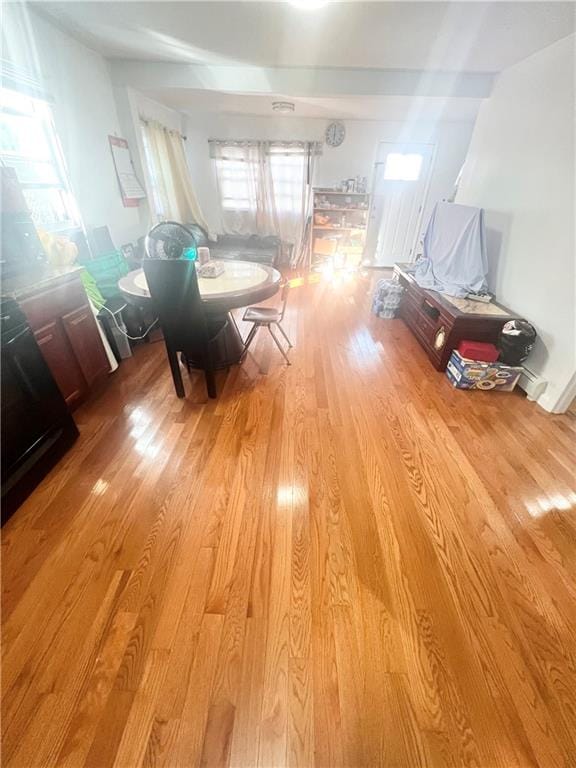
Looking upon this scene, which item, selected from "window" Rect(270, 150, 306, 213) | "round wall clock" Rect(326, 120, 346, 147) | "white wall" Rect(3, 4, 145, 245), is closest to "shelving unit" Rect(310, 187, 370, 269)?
"window" Rect(270, 150, 306, 213)

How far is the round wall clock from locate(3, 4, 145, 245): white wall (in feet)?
10.7

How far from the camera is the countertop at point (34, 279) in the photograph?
4.91 feet

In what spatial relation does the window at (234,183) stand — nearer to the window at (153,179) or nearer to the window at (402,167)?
the window at (153,179)

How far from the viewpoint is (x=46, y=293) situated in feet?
5.49

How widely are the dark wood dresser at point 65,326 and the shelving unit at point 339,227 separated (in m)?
4.29

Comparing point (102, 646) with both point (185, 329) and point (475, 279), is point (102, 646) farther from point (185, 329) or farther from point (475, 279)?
point (475, 279)

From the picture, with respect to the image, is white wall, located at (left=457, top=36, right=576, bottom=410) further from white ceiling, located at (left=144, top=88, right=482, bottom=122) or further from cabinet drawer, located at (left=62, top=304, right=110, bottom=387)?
cabinet drawer, located at (left=62, top=304, right=110, bottom=387)

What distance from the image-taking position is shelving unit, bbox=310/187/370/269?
16.3ft

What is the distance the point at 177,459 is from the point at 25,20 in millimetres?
3274

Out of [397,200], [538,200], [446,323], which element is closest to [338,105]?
[397,200]

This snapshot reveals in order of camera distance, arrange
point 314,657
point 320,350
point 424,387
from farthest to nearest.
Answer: point 320,350, point 424,387, point 314,657

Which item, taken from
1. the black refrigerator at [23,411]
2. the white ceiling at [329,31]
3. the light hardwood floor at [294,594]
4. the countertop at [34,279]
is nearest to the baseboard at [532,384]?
the light hardwood floor at [294,594]

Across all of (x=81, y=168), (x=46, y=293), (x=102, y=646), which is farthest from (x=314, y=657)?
(x=81, y=168)

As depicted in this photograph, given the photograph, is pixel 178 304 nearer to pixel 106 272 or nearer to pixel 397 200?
pixel 106 272
